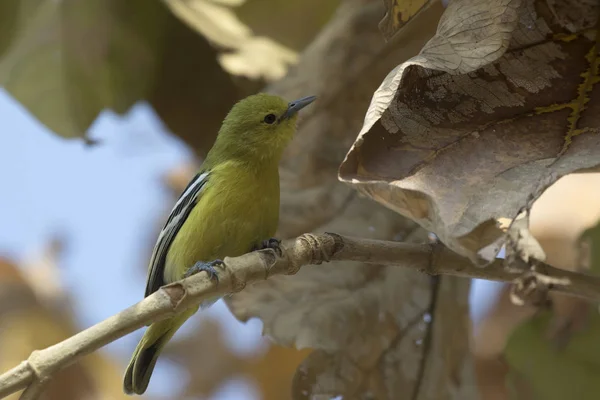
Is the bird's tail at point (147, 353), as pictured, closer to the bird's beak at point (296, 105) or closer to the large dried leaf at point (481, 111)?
the bird's beak at point (296, 105)

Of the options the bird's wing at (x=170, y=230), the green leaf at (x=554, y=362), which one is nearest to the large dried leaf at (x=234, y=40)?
the bird's wing at (x=170, y=230)

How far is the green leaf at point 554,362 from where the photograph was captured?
171cm

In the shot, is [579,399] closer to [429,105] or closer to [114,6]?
[429,105]

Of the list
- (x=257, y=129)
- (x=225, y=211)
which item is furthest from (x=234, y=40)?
(x=225, y=211)

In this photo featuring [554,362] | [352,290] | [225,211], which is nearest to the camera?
[554,362]

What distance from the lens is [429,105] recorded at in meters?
1.19

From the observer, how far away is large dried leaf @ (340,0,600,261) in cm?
111

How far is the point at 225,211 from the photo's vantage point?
7.32 feet

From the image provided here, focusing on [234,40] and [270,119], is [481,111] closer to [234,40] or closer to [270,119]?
[234,40]

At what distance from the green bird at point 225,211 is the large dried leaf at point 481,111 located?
0.94 meters

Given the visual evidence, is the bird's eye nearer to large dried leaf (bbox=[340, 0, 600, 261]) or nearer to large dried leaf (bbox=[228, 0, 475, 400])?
large dried leaf (bbox=[228, 0, 475, 400])

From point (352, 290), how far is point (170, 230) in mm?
739

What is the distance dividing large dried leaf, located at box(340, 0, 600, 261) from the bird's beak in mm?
972

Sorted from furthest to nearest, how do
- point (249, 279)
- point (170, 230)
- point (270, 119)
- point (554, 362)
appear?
point (270, 119), point (170, 230), point (554, 362), point (249, 279)
